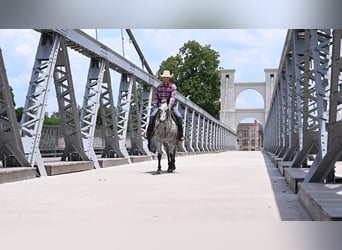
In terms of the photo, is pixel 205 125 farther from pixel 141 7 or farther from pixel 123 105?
pixel 141 7

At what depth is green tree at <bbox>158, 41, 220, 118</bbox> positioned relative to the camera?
164 ft

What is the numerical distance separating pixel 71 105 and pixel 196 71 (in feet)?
136

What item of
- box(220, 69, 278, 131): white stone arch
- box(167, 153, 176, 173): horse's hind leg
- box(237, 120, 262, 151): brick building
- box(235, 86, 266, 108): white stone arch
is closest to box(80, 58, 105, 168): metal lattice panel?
box(167, 153, 176, 173): horse's hind leg

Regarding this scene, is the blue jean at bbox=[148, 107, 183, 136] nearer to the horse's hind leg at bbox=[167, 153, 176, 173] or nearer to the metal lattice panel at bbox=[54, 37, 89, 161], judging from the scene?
the horse's hind leg at bbox=[167, 153, 176, 173]

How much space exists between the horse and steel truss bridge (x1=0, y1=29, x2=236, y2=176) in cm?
192

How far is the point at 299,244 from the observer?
3057 mm

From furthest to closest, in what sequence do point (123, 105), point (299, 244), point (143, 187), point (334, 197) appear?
point (123, 105) < point (143, 187) < point (334, 197) < point (299, 244)

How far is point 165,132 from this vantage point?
10.8 m

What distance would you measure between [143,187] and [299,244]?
173 inches

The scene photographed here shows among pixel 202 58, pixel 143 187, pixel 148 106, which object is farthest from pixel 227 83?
pixel 143 187

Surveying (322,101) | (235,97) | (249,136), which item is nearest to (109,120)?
(322,101)

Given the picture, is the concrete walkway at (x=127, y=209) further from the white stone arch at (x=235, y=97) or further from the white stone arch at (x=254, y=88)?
the white stone arch at (x=254, y=88)

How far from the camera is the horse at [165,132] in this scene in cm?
1043

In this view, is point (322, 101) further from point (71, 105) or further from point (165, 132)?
point (71, 105)
